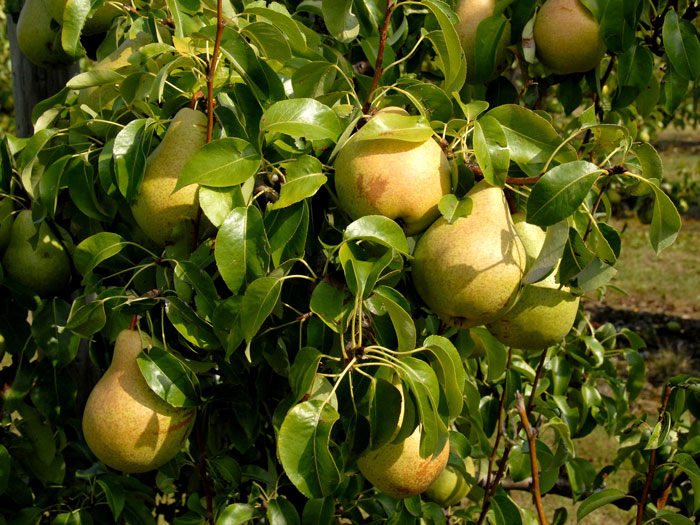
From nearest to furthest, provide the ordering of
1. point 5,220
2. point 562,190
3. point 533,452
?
point 562,190 < point 5,220 < point 533,452

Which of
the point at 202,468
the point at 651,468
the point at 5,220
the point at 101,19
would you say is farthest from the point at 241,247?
the point at 651,468

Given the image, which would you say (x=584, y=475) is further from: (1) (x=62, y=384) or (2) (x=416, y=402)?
(1) (x=62, y=384)

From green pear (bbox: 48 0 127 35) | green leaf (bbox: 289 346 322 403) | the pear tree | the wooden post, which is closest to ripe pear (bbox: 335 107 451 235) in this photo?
the pear tree

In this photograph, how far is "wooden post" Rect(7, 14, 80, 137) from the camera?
204 centimetres

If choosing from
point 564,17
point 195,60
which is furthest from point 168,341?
point 564,17

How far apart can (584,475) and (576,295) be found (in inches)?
42.6

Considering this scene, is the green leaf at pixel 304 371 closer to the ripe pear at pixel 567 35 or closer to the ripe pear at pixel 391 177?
the ripe pear at pixel 391 177

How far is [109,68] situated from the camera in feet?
4.87

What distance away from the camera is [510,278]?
1.09m

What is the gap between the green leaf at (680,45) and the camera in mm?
1507

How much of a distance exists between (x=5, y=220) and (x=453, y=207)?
106 centimetres

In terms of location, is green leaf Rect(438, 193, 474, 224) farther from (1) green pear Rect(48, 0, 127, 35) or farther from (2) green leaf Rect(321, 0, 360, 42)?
(1) green pear Rect(48, 0, 127, 35)

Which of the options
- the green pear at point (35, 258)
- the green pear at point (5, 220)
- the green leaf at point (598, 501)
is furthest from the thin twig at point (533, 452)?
the green pear at point (5, 220)

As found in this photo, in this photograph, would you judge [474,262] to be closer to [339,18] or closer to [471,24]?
[339,18]
